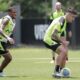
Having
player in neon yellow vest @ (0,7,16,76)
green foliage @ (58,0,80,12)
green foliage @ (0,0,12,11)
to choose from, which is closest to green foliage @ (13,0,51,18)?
green foliage @ (0,0,12,11)

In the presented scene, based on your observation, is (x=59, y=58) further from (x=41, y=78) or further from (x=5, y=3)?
(x=5, y=3)

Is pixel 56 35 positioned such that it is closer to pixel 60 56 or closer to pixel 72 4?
pixel 60 56

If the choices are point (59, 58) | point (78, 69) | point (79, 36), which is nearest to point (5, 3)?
point (79, 36)

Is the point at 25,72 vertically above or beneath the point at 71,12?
beneath

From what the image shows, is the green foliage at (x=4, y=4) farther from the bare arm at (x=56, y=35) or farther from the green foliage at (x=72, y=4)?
the bare arm at (x=56, y=35)

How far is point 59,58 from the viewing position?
1359 cm

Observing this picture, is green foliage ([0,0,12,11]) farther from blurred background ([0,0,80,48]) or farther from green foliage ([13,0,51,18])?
green foliage ([13,0,51,18])

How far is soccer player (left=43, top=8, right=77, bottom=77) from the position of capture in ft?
44.4

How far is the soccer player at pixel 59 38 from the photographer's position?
44.4 ft

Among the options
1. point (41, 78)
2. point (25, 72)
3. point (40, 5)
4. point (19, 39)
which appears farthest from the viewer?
point (40, 5)

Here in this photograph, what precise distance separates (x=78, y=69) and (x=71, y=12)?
3129mm

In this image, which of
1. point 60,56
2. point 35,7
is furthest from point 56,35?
point 35,7

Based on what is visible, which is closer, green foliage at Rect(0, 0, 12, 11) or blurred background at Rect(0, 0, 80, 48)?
blurred background at Rect(0, 0, 80, 48)

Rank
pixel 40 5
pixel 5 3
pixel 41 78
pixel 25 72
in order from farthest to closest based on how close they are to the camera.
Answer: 1. pixel 40 5
2. pixel 5 3
3. pixel 25 72
4. pixel 41 78
